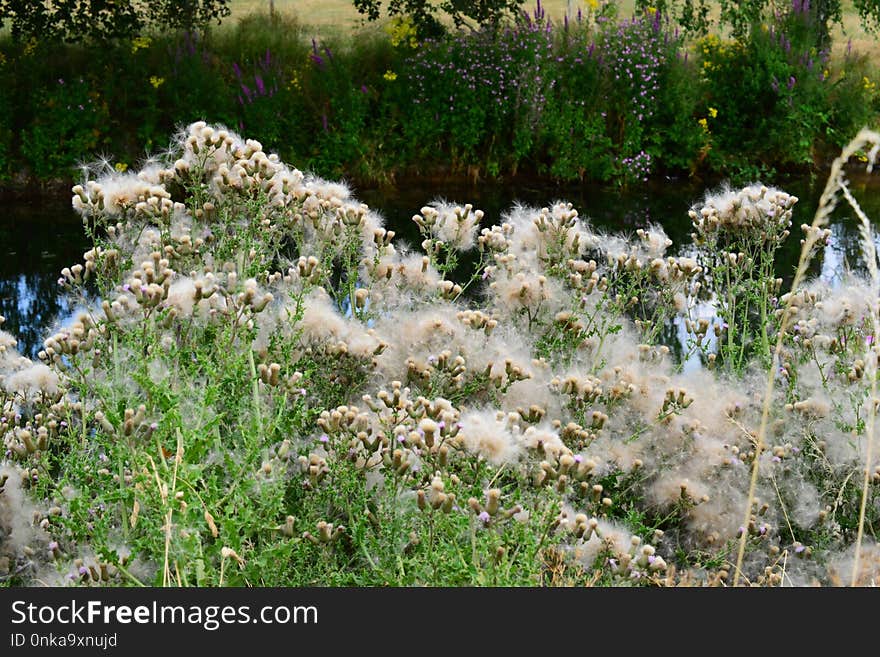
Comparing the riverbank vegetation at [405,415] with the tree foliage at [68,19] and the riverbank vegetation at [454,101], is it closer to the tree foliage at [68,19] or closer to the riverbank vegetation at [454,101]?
the riverbank vegetation at [454,101]

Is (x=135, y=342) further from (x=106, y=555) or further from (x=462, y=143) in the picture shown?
(x=462, y=143)

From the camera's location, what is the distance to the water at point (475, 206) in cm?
748

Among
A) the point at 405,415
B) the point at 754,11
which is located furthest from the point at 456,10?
the point at 405,415

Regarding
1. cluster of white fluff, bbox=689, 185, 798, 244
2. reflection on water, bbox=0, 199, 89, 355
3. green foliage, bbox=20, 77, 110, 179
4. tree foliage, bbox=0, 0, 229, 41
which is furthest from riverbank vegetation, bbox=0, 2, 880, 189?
cluster of white fluff, bbox=689, 185, 798, 244

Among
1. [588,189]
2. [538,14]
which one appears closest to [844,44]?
[538,14]

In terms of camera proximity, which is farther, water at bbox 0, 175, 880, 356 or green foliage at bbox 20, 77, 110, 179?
green foliage at bbox 20, 77, 110, 179

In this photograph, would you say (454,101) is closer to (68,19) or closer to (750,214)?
(68,19)

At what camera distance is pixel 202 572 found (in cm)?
279

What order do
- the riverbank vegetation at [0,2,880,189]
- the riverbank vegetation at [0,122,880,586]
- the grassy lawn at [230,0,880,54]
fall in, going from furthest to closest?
the grassy lawn at [230,0,880,54] < the riverbank vegetation at [0,2,880,189] < the riverbank vegetation at [0,122,880,586]

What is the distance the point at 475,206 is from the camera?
1062 centimetres

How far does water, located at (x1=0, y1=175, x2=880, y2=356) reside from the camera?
748 centimetres

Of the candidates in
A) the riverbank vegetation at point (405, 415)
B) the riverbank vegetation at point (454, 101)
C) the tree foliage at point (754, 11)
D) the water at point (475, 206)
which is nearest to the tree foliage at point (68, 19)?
the riverbank vegetation at point (454, 101)

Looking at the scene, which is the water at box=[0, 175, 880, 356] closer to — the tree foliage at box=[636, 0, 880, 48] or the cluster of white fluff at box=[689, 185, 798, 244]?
the cluster of white fluff at box=[689, 185, 798, 244]

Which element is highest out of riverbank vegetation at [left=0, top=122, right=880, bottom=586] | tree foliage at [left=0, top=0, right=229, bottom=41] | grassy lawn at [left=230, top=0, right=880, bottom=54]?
riverbank vegetation at [left=0, top=122, right=880, bottom=586]
